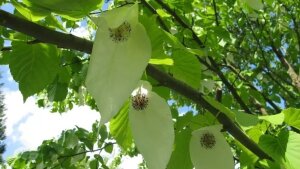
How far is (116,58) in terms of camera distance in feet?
2.13

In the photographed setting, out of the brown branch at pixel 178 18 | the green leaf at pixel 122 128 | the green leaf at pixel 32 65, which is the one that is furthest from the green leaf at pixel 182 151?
the brown branch at pixel 178 18

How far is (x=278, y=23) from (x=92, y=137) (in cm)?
315

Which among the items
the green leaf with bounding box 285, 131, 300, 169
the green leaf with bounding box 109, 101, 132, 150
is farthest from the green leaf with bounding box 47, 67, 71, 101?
the green leaf with bounding box 285, 131, 300, 169

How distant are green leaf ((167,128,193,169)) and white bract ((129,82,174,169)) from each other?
0.23 meters

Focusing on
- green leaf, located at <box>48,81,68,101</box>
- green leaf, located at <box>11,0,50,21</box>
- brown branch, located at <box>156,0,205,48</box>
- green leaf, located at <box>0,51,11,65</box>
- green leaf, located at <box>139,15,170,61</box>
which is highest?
brown branch, located at <box>156,0,205,48</box>

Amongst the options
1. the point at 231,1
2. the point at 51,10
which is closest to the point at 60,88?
the point at 51,10

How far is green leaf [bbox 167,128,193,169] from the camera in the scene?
3.22 feet

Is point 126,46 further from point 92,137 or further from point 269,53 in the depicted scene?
point 269,53

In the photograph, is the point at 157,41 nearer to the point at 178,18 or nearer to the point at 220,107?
the point at 220,107

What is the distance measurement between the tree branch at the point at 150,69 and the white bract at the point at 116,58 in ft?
0.23

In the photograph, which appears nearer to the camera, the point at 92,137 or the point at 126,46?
the point at 126,46

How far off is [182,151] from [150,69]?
292 millimetres

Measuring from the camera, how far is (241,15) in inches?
153

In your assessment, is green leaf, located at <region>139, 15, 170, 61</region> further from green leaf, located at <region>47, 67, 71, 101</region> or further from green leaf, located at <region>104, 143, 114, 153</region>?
green leaf, located at <region>104, 143, 114, 153</region>
